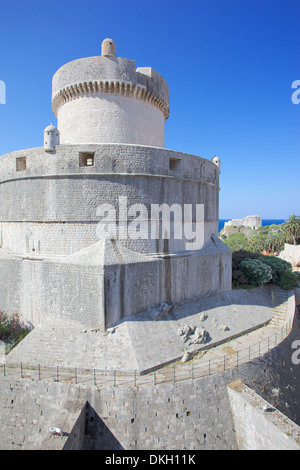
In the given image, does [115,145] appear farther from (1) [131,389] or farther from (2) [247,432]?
(2) [247,432]

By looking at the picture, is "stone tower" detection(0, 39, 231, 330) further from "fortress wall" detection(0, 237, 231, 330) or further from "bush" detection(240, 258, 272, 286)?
"bush" detection(240, 258, 272, 286)

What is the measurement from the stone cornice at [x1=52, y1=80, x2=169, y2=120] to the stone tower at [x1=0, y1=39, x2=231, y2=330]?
0.05 m

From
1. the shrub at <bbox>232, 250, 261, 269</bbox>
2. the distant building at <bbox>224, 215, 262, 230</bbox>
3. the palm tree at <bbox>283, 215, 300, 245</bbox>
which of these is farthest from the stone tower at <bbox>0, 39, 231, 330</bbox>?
the distant building at <bbox>224, 215, 262, 230</bbox>

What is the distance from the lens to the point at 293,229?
34.7m

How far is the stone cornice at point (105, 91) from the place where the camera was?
13.0 meters

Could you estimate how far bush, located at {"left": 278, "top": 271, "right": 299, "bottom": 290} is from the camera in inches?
668

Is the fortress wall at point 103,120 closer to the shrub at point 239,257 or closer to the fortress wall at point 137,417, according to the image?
the shrub at point 239,257

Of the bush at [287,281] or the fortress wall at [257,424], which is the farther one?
the bush at [287,281]

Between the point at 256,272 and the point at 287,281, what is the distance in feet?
9.03

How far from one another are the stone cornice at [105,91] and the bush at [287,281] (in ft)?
46.6

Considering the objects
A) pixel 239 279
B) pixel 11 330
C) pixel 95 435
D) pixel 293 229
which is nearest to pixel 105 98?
pixel 11 330

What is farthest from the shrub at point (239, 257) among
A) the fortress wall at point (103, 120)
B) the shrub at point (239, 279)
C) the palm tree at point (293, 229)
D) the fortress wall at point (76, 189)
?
the palm tree at point (293, 229)

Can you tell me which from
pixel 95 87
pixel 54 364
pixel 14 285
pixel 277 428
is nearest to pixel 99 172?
pixel 95 87

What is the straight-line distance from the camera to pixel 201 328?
11.5m
